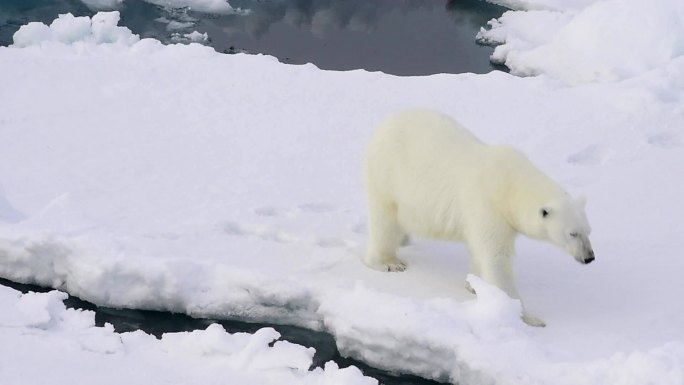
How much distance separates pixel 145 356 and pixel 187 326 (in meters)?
0.60

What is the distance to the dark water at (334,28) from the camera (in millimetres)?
10898

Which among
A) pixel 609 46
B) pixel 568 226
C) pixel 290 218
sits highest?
pixel 609 46

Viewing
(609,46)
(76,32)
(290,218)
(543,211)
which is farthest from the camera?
(609,46)

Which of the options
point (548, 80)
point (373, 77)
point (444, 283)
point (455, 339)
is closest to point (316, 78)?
point (373, 77)

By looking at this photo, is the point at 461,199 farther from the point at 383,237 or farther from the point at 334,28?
the point at 334,28

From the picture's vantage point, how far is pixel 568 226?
4582 millimetres

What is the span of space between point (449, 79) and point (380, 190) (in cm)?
347

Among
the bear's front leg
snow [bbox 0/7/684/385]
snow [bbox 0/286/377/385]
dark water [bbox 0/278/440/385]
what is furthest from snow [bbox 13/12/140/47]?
the bear's front leg

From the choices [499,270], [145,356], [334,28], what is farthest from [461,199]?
[334,28]

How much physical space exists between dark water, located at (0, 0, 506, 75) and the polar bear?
5417 mm

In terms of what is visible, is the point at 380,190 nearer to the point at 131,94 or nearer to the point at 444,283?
the point at 444,283

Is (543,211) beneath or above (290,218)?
above

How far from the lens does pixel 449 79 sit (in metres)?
8.44

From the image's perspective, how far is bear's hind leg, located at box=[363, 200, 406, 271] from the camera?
5.23m
